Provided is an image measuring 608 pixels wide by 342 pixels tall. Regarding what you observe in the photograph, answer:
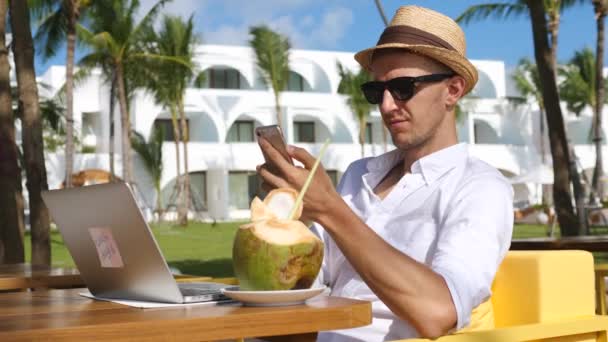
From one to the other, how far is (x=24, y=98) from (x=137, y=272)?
6.22m

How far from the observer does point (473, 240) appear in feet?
6.68

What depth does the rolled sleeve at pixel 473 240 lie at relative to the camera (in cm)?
194

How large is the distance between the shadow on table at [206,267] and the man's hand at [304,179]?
1127 centimetres

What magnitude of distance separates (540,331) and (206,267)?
13.0 meters

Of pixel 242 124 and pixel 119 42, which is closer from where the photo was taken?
pixel 119 42

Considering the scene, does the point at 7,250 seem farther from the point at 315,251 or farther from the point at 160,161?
the point at 160,161

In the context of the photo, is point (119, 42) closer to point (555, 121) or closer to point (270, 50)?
point (270, 50)

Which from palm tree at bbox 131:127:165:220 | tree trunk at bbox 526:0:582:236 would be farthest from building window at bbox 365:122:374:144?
tree trunk at bbox 526:0:582:236

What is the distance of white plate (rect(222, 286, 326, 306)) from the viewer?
162cm

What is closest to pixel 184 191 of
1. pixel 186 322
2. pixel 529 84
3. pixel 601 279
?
pixel 529 84

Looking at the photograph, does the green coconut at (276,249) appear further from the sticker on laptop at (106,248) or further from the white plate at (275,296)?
the sticker on laptop at (106,248)

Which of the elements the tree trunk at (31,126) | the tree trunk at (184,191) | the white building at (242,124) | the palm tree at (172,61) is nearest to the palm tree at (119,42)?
the palm tree at (172,61)

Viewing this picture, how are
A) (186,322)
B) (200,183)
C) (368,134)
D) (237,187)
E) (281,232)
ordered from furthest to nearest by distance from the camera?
(368,134), (237,187), (200,183), (281,232), (186,322)

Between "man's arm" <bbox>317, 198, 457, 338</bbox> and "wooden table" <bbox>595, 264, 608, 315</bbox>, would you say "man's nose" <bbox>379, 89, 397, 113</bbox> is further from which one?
"wooden table" <bbox>595, 264, 608, 315</bbox>
